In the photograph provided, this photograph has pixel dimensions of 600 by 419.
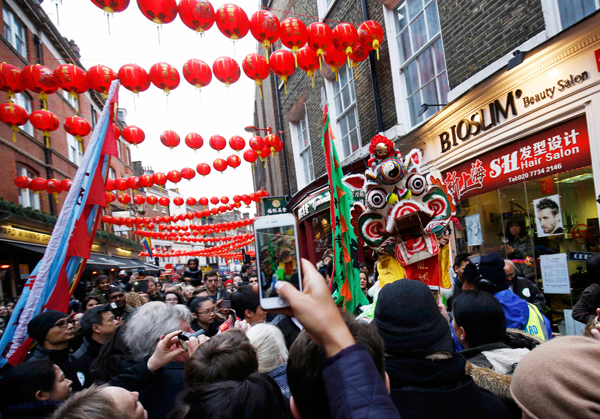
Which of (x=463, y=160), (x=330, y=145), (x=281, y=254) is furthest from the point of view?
(x=463, y=160)

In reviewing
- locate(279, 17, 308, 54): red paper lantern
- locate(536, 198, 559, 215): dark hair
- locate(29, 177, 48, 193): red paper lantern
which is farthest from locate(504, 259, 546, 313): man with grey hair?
locate(29, 177, 48, 193): red paper lantern

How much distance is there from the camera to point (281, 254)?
1297mm

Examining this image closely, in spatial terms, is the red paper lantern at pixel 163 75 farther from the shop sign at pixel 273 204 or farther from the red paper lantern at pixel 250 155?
the shop sign at pixel 273 204

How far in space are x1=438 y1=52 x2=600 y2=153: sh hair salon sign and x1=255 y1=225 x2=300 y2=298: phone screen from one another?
4956mm

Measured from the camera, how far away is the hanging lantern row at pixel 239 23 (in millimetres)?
5777

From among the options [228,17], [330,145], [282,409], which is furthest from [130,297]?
[282,409]

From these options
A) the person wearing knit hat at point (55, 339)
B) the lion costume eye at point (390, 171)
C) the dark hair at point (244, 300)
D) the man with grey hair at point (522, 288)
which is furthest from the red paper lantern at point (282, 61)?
the person wearing knit hat at point (55, 339)

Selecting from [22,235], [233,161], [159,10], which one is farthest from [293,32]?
[22,235]

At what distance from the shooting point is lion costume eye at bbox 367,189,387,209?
3852mm

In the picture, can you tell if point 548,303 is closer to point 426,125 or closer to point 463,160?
point 463,160

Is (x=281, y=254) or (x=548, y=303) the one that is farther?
(x=548, y=303)

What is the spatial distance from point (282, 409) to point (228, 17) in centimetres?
611

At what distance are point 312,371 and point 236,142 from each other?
11.7 metres

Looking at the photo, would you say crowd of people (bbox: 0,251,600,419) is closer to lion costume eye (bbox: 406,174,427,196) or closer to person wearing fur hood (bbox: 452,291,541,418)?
person wearing fur hood (bbox: 452,291,541,418)
